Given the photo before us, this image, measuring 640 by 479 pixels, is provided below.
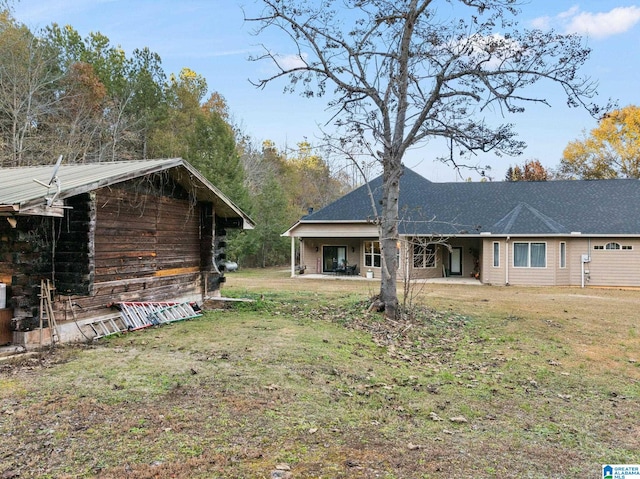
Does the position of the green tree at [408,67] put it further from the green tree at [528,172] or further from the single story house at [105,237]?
the green tree at [528,172]

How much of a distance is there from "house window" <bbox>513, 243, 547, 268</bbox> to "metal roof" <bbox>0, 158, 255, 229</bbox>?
45.6 ft

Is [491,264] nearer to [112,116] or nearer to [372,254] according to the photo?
[372,254]

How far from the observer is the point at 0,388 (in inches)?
204

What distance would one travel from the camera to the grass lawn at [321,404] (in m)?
3.64

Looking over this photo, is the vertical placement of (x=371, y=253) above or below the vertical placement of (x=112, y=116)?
below

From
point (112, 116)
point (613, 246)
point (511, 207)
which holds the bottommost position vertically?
point (613, 246)

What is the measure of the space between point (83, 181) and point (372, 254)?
1782cm

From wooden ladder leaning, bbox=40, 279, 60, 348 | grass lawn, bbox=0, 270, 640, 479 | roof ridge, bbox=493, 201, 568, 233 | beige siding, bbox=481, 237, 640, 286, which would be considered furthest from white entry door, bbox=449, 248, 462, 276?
wooden ladder leaning, bbox=40, 279, 60, 348

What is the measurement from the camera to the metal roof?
6.38 meters

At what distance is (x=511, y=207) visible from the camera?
23.0 meters

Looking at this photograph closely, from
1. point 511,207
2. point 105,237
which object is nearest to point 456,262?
point 511,207

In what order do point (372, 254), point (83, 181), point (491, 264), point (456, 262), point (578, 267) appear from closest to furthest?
point (83, 181) → point (578, 267) → point (491, 264) → point (372, 254) → point (456, 262)

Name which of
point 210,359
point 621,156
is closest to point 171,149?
point 210,359

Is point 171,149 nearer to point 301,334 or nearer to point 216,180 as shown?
point 216,180
